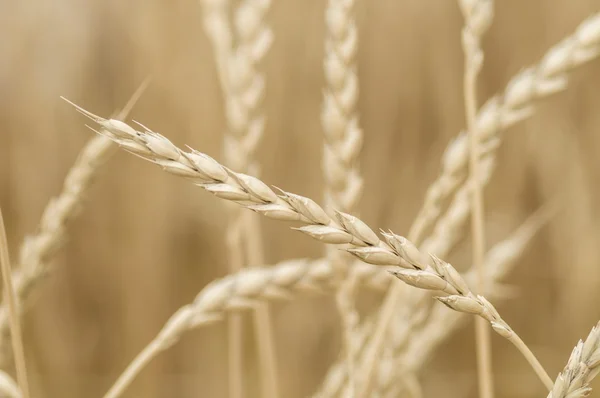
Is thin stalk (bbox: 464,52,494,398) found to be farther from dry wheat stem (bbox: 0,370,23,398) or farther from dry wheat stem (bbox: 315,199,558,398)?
dry wheat stem (bbox: 0,370,23,398)

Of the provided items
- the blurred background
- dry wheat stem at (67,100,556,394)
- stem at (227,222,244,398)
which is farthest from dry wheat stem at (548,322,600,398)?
the blurred background

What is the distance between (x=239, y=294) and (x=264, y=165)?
1212 millimetres

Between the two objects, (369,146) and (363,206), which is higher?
(369,146)

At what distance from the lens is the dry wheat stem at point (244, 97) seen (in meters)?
0.59

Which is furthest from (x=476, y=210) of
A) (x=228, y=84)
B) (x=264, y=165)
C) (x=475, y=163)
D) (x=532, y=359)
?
(x=264, y=165)

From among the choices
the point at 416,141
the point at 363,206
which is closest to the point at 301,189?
the point at 363,206

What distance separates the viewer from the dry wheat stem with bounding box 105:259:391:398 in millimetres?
482

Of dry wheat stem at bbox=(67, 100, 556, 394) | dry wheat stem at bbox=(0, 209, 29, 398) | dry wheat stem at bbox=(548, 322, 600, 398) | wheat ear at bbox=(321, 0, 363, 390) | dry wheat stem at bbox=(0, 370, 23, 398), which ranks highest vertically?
wheat ear at bbox=(321, 0, 363, 390)

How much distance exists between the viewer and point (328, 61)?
0.48 meters

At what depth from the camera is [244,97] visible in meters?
0.61

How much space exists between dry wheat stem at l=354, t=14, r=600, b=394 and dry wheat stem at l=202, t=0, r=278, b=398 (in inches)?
5.7

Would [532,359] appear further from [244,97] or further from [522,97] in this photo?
[244,97]

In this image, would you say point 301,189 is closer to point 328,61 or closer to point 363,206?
point 363,206

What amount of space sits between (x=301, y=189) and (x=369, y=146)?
209mm
